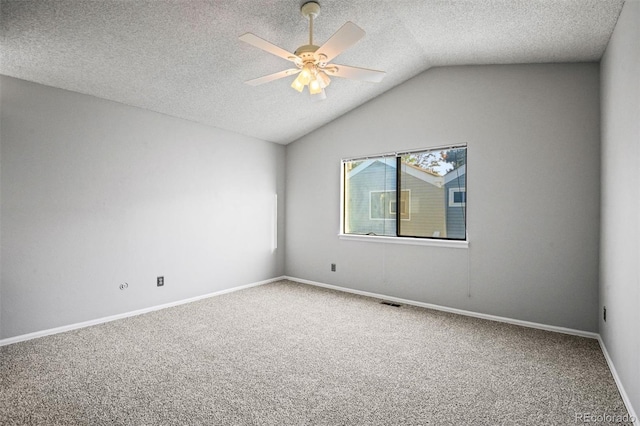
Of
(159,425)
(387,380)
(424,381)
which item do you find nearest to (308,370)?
(387,380)

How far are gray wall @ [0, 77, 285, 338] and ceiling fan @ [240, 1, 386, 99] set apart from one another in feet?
6.38

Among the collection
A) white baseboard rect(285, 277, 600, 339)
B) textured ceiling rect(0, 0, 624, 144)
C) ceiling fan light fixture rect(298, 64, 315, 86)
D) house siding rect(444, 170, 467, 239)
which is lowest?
white baseboard rect(285, 277, 600, 339)

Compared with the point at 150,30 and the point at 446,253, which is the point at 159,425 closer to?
the point at 150,30

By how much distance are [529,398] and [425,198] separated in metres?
2.62

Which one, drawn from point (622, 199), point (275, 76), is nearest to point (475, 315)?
point (622, 199)

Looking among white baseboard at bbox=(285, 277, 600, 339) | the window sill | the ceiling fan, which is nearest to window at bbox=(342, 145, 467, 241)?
the window sill

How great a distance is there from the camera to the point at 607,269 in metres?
2.78

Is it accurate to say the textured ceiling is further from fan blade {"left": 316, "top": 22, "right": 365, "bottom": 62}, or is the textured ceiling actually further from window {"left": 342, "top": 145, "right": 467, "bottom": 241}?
window {"left": 342, "top": 145, "right": 467, "bottom": 241}

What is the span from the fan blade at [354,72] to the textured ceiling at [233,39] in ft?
1.75

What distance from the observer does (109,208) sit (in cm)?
363

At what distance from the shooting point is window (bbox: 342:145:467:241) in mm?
4094

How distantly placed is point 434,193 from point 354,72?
2.15 meters

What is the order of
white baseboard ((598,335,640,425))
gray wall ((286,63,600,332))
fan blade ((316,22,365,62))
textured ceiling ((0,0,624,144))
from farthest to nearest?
gray wall ((286,63,600,332)) → textured ceiling ((0,0,624,144)) → fan blade ((316,22,365,62)) → white baseboard ((598,335,640,425))

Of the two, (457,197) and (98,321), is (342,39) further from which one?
(98,321)
